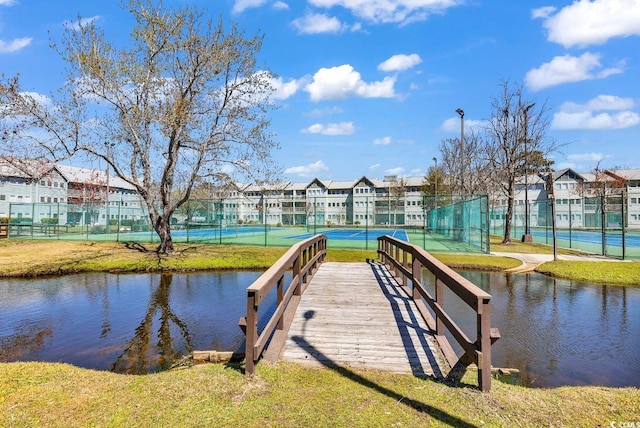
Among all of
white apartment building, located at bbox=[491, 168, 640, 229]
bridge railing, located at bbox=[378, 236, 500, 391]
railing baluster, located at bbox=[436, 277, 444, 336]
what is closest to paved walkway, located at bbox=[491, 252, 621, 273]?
white apartment building, located at bbox=[491, 168, 640, 229]

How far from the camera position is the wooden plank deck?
4582mm

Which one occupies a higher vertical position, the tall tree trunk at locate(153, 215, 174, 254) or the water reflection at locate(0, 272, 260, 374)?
the tall tree trunk at locate(153, 215, 174, 254)

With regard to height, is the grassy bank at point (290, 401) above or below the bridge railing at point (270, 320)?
below

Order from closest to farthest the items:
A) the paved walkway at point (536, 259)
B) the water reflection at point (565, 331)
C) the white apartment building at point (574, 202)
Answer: the water reflection at point (565, 331) → the paved walkway at point (536, 259) → the white apartment building at point (574, 202)

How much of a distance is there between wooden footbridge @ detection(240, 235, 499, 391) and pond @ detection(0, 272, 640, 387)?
3.93ft

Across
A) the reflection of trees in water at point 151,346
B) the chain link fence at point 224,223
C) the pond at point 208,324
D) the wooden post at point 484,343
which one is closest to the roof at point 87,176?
the chain link fence at point 224,223

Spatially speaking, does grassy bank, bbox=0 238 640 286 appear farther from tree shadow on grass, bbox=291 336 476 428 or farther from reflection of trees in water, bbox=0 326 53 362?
tree shadow on grass, bbox=291 336 476 428

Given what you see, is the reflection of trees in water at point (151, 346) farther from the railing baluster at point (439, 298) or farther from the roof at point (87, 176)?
the roof at point (87, 176)

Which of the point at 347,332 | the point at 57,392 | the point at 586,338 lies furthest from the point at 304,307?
the point at 586,338

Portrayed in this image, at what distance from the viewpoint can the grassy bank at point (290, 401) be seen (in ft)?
10.7

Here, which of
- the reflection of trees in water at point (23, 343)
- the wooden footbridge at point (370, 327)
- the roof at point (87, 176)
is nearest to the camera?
the wooden footbridge at point (370, 327)

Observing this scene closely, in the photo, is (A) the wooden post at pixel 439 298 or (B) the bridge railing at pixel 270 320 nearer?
(B) the bridge railing at pixel 270 320

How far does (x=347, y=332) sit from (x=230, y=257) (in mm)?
11590

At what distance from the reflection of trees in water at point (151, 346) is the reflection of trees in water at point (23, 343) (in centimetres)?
156
